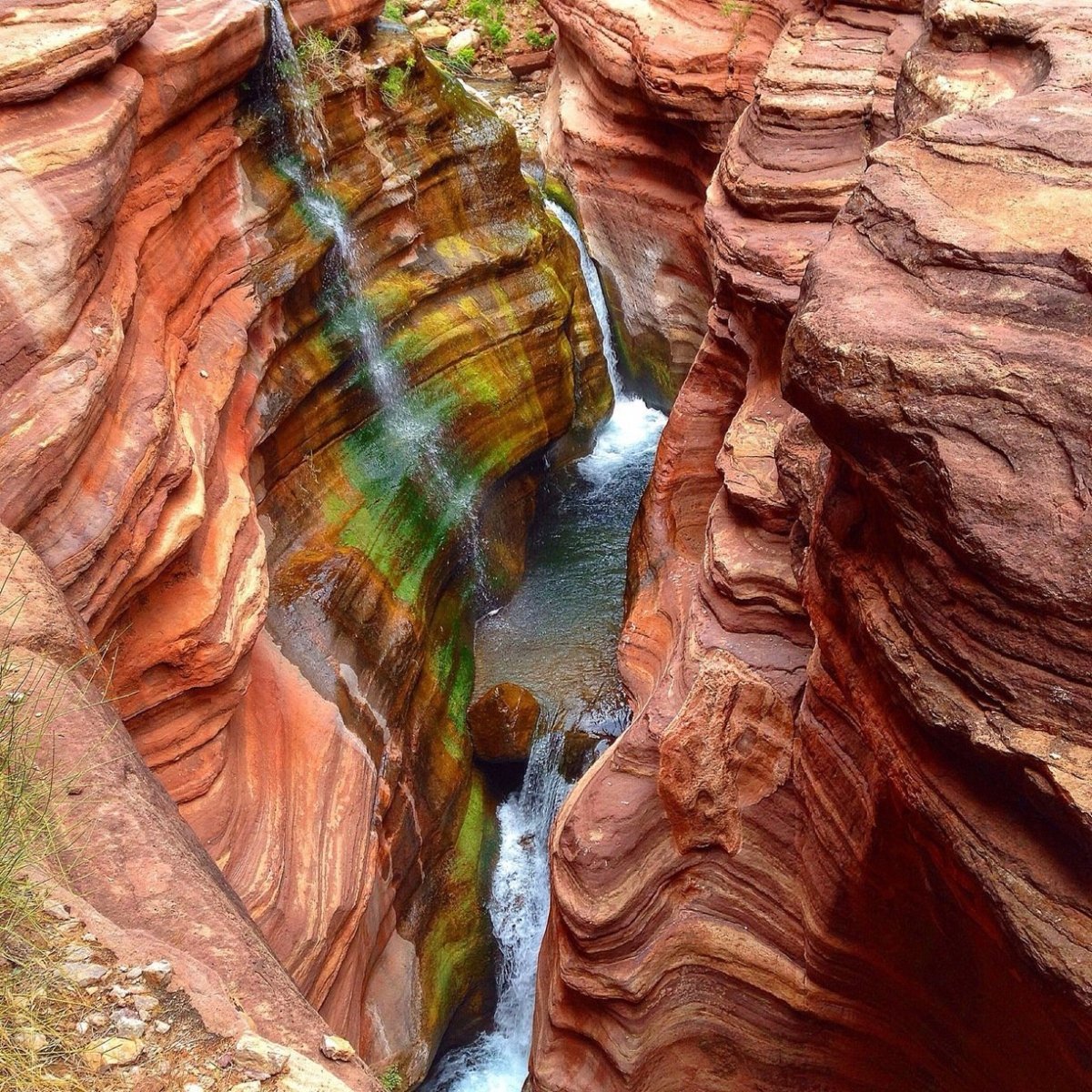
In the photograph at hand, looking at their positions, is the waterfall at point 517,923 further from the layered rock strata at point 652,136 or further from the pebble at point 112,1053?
the layered rock strata at point 652,136

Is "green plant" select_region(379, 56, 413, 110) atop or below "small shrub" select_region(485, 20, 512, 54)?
atop

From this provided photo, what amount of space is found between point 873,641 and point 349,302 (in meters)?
6.66

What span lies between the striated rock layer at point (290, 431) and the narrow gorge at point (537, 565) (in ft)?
0.13

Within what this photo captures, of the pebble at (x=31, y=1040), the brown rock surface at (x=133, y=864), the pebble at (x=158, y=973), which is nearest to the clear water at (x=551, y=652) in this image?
the brown rock surface at (x=133, y=864)

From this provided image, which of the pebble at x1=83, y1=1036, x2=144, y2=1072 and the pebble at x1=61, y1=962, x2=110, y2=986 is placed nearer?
the pebble at x1=83, y1=1036, x2=144, y2=1072

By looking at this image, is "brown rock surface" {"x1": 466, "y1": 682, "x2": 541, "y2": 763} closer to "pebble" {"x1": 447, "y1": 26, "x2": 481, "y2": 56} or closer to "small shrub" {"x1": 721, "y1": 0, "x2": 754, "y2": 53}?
"small shrub" {"x1": 721, "y1": 0, "x2": 754, "y2": 53}

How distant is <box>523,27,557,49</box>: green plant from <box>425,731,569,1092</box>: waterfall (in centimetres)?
1145

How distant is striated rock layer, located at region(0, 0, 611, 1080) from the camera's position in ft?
17.8

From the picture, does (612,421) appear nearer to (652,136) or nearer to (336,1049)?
(652,136)

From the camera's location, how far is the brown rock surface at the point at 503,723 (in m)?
8.77

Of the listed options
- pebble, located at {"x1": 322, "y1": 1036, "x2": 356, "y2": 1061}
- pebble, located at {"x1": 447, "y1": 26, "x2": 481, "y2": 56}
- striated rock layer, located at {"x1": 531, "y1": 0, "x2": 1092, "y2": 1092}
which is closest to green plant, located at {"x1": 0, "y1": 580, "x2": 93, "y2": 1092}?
pebble, located at {"x1": 322, "y1": 1036, "x2": 356, "y2": 1061}

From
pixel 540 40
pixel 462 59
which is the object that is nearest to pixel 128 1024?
pixel 462 59

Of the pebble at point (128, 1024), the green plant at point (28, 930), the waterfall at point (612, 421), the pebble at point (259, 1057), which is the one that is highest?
the green plant at point (28, 930)

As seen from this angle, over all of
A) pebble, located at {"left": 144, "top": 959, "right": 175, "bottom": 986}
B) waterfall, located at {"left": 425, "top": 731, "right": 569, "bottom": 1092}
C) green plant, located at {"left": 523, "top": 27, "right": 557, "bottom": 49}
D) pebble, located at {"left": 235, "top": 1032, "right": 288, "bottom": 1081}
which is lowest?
waterfall, located at {"left": 425, "top": 731, "right": 569, "bottom": 1092}
